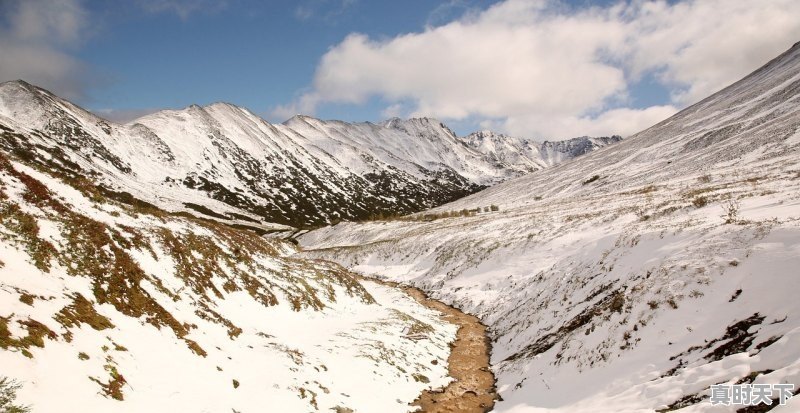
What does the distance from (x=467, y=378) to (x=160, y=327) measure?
12.9m

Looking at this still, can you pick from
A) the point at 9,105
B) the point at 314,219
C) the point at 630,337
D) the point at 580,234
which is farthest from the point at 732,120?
the point at 9,105

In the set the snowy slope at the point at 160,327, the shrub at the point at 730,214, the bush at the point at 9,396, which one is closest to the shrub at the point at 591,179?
the shrub at the point at 730,214

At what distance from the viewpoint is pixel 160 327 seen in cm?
1302

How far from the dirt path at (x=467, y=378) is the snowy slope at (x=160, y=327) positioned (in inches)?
23.9

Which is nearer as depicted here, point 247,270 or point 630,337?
point 630,337

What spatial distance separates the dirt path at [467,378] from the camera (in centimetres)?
1577

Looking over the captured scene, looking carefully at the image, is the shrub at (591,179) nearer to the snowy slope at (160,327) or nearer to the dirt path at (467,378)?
the dirt path at (467,378)

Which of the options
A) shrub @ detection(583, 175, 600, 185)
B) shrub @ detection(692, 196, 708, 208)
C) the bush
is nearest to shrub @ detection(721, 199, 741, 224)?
shrub @ detection(692, 196, 708, 208)

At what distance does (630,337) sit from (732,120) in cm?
11112

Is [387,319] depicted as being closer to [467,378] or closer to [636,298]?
A: [467,378]

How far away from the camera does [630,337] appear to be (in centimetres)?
1473

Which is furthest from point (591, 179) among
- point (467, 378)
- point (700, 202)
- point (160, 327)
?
point (160, 327)

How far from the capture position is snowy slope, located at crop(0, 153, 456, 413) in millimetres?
8883

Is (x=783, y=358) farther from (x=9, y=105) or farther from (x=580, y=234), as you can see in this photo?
(x=9, y=105)
